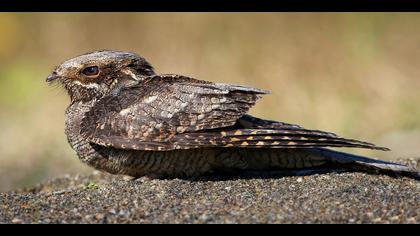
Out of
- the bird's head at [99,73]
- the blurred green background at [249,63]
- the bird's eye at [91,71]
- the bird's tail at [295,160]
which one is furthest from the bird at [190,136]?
the blurred green background at [249,63]

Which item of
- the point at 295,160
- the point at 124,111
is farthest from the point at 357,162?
the point at 124,111

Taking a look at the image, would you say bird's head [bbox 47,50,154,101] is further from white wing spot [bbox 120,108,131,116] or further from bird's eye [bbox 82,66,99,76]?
white wing spot [bbox 120,108,131,116]

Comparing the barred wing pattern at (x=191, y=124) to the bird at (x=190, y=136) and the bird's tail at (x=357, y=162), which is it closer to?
the bird at (x=190, y=136)

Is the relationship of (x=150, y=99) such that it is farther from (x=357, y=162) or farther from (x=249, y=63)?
(x=249, y=63)

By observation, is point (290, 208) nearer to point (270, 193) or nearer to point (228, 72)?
point (270, 193)
